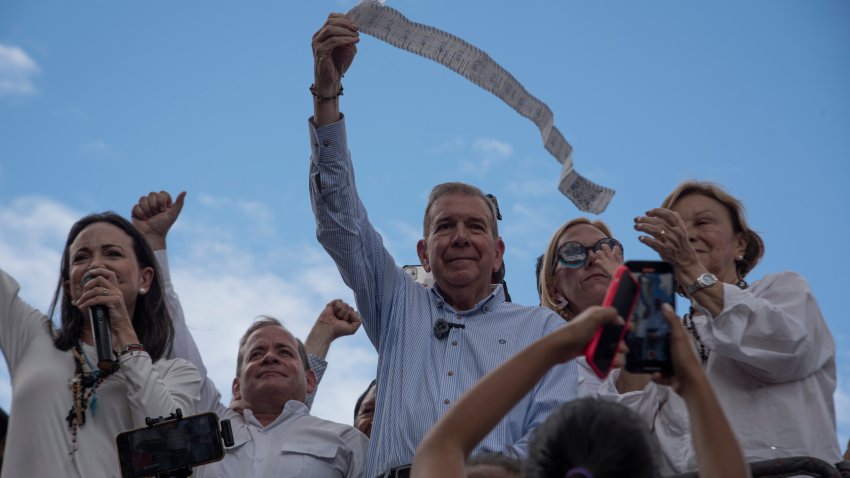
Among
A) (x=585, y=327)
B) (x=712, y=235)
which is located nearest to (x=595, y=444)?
(x=585, y=327)

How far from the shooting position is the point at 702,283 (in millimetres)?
4754

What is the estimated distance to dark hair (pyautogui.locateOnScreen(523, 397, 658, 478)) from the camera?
2543 mm

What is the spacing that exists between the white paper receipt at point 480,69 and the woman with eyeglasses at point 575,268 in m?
0.31

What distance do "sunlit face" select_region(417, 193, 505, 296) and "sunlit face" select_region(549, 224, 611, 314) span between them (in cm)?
47

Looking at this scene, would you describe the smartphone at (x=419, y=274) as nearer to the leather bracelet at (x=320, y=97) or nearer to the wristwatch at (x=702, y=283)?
the leather bracelet at (x=320, y=97)

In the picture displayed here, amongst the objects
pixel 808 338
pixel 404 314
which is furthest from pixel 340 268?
pixel 808 338

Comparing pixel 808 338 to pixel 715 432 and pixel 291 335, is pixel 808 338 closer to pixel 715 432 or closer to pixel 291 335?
pixel 715 432

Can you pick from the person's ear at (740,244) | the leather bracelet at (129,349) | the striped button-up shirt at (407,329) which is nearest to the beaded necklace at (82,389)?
the leather bracelet at (129,349)

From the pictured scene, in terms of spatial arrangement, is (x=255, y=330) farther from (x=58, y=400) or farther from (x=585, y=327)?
(x=585, y=327)

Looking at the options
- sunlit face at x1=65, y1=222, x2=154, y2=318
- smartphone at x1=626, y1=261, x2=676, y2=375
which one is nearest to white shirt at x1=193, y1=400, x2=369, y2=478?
sunlit face at x1=65, y1=222, x2=154, y2=318

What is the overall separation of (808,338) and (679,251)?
0.64 m

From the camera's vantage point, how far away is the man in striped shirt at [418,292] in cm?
533

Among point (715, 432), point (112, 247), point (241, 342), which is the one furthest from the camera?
point (241, 342)

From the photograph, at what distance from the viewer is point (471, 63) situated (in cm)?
677
